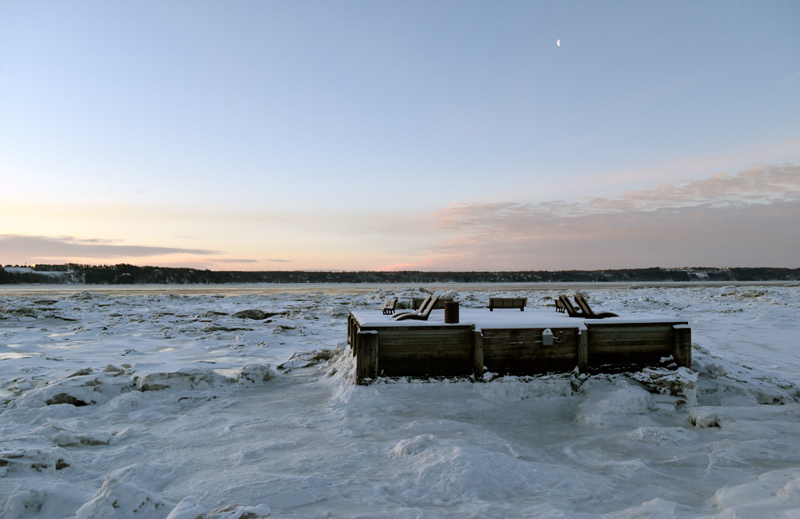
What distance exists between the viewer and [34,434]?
217 inches

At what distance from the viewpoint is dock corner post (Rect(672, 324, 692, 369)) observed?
832 cm

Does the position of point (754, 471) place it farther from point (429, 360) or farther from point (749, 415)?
point (429, 360)

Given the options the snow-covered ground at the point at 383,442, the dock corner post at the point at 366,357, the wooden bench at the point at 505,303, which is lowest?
the snow-covered ground at the point at 383,442

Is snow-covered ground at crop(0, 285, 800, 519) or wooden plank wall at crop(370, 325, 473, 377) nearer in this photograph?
snow-covered ground at crop(0, 285, 800, 519)

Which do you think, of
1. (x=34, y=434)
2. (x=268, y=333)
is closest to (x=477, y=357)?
(x=34, y=434)

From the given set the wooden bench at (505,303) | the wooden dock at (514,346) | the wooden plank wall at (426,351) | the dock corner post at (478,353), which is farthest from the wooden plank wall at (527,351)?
the wooden bench at (505,303)

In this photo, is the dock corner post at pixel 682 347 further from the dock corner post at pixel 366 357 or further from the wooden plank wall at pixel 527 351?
the dock corner post at pixel 366 357

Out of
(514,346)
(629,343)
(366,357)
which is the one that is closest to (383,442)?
(366,357)

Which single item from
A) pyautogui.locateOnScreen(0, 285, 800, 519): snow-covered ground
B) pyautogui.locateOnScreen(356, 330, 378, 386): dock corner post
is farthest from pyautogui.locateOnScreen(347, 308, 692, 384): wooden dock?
pyautogui.locateOnScreen(0, 285, 800, 519): snow-covered ground

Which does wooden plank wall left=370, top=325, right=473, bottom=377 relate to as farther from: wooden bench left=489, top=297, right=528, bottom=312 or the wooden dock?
wooden bench left=489, top=297, right=528, bottom=312

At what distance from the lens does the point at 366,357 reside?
25.1 feet

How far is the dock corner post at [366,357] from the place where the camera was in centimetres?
761

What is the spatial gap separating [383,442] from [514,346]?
337cm

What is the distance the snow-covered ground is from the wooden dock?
259 millimetres
